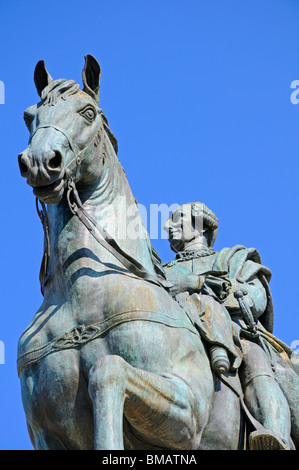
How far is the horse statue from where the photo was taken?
28.9ft

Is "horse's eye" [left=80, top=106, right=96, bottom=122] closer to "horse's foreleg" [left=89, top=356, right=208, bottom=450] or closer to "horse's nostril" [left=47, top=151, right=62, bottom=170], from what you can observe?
"horse's nostril" [left=47, top=151, right=62, bottom=170]

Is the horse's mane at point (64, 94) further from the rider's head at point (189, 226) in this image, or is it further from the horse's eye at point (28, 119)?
the rider's head at point (189, 226)

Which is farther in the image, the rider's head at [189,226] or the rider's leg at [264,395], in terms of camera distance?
the rider's head at [189,226]

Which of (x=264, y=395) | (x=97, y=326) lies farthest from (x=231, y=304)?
(x=97, y=326)

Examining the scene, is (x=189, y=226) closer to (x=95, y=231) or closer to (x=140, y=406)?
(x=95, y=231)

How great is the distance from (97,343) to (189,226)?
368 centimetres

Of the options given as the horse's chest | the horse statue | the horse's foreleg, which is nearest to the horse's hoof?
the horse statue

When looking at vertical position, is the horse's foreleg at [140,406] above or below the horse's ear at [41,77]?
below

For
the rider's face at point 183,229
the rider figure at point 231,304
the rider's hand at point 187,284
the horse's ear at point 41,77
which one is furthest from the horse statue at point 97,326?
the rider's face at point 183,229

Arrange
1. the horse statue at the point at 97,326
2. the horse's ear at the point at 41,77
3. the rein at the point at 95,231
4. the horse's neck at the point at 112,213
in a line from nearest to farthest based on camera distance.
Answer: the horse statue at the point at 97,326, the rein at the point at 95,231, the horse's neck at the point at 112,213, the horse's ear at the point at 41,77

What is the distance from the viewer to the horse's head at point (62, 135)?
8.94 metres

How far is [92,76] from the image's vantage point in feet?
33.0

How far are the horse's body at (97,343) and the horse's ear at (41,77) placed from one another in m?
0.64
